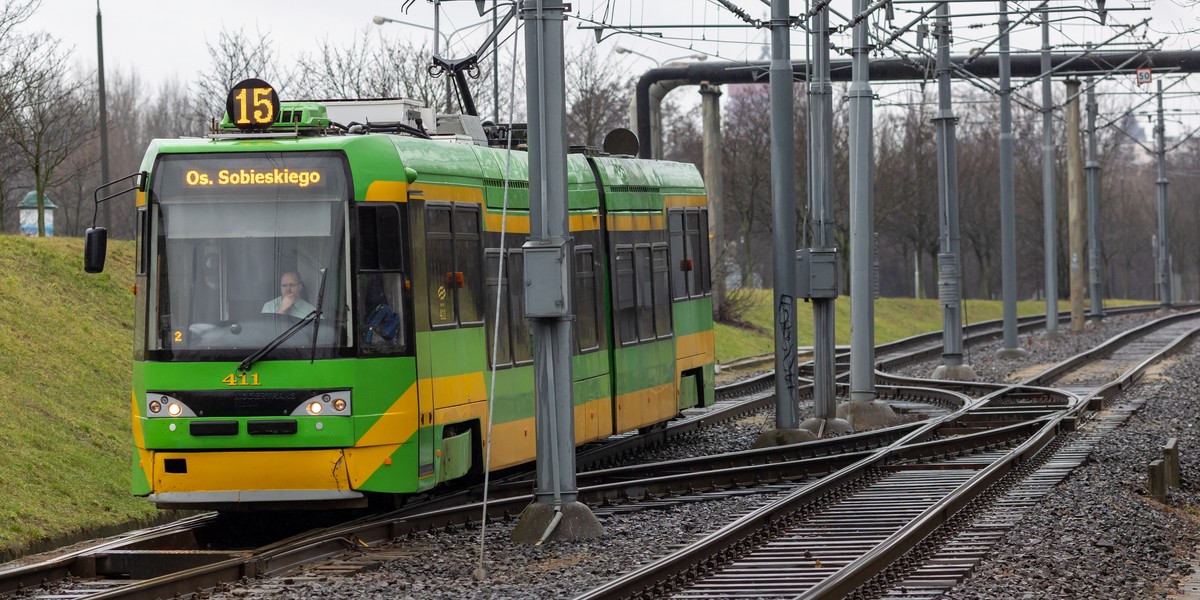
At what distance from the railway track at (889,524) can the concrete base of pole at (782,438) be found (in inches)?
45.8

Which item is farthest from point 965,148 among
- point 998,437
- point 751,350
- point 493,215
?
point 493,215

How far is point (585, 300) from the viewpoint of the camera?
16.7 meters

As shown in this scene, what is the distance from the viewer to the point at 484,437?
14219 mm

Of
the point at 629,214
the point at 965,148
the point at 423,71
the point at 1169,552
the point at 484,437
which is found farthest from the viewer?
the point at 965,148

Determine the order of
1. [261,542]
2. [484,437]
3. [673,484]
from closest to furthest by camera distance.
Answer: [261,542] < [484,437] < [673,484]

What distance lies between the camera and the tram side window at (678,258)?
1959 centimetres

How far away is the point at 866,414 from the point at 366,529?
11762 mm

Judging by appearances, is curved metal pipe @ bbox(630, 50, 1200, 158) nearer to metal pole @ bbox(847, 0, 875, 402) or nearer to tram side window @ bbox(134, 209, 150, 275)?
metal pole @ bbox(847, 0, 875, 402)

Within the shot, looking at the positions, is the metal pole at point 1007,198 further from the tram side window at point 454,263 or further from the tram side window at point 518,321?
the tram side window at point 454,263

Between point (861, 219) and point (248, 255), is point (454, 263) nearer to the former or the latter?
point (248, 255)

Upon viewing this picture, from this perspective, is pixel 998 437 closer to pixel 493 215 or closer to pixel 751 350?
pixel 493 215

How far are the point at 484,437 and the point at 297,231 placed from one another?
2.69 m

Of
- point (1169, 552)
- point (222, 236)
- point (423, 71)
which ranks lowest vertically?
point (1169, 552)

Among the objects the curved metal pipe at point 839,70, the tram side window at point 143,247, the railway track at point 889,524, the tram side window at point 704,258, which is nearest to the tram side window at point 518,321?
the railway track at point 889,524
